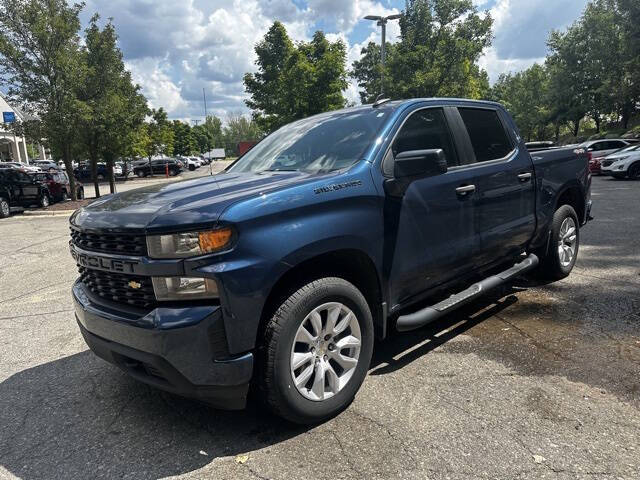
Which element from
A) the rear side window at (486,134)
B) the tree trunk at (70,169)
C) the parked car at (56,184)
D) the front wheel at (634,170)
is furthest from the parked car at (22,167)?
the front wheel at (634,170)

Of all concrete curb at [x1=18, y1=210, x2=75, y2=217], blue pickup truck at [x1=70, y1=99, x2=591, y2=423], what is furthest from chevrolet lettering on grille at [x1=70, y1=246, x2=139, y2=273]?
concrete curb at [x1=18, y1=210, x2=75, y2=217]

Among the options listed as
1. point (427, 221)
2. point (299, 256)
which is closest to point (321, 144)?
point (427, 221)

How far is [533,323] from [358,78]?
51117mm

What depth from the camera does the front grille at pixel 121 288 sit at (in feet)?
8.54

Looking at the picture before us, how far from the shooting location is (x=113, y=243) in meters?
2.74

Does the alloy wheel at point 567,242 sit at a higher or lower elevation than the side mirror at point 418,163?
lower

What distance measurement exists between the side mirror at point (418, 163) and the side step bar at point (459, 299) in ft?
3.23

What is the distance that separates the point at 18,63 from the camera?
1636cm

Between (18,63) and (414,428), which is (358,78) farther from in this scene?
(414,428)

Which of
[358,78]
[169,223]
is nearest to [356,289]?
[169,223]

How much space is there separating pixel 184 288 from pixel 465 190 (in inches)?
91.7

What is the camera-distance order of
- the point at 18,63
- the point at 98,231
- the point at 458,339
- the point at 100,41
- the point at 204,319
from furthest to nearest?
the point at 100,41, the point at 18,63, the point at 458,339, the point at 98,231, the point at 204,319

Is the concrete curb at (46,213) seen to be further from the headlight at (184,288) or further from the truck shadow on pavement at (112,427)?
the headlight at (184,288)

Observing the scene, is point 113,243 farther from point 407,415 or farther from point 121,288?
point 407,415
